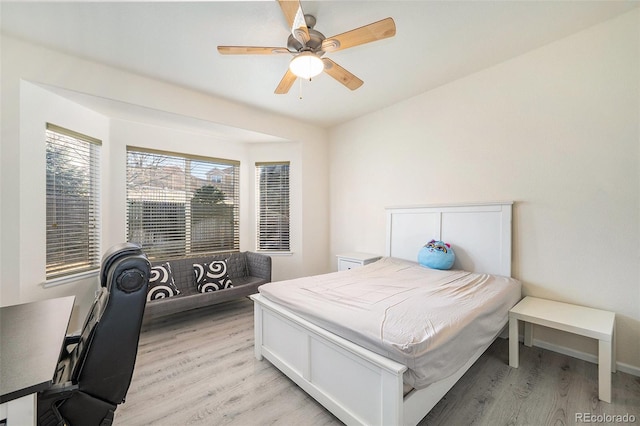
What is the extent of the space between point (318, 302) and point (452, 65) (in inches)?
106

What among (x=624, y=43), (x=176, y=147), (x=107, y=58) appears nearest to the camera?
(x=624, y=43)

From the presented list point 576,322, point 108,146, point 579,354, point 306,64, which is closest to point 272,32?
point 306,64

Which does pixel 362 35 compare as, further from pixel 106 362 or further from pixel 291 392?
pixel 291 392

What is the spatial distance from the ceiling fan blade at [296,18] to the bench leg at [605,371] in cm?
290

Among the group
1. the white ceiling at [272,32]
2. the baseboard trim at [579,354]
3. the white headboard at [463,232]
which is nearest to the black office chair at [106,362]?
the white ceiling at [272,32]

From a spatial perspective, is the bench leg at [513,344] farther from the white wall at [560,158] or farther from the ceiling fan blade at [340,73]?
the ceiling fan blade at [340,73]

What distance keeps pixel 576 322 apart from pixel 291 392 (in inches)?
85.1

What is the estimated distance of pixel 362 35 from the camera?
171cm

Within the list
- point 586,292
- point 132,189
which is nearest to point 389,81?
point 586,292

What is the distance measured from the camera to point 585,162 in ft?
7.16

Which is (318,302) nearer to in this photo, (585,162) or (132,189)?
(585,162)

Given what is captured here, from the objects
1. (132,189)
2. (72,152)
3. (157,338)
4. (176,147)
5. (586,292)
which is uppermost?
(176,147)

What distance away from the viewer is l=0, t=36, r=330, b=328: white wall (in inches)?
83.1

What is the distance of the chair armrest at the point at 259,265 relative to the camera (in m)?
3.61
